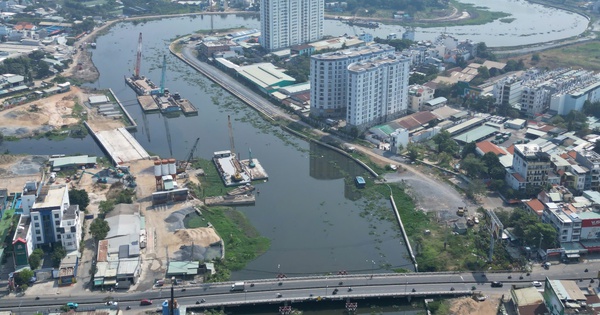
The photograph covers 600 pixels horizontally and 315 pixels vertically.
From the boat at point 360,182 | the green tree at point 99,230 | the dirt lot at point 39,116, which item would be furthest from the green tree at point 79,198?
the boat at point 360,182

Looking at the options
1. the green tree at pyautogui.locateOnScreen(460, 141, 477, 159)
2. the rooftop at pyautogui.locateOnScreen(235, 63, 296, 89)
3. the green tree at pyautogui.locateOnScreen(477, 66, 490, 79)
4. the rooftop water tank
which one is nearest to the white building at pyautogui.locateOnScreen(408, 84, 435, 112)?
the green tree at pyautogui.locateOnScreen(477, 66, 490, 79)

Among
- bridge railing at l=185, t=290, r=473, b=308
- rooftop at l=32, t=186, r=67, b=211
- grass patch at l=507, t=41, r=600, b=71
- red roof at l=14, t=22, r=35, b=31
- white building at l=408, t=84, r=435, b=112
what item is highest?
red roof at l=14, t=22, r=35, b=31

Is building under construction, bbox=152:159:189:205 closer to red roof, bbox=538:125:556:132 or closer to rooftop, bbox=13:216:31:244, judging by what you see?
rooftop, bbox=13:216:31:244

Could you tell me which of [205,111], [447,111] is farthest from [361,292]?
[205,111]

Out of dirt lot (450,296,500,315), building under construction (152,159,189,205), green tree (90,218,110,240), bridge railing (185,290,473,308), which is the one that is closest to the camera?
dirt lot (450,296,500,315)

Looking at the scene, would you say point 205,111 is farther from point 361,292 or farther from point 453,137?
point 361,292

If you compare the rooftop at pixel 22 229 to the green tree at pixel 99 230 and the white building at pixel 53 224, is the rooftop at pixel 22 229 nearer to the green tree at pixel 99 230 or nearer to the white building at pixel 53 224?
the white building at pixel 53 224

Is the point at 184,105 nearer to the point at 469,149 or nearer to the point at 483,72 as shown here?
the point at 469,149
